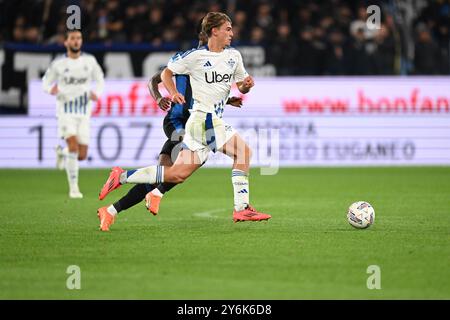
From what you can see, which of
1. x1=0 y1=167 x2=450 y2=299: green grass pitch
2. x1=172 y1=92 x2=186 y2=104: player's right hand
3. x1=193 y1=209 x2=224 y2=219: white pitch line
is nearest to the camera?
x1=0 y1=167 x2=450 y2=299: green grass pitch

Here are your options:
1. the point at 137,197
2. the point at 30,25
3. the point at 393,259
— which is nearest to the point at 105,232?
the point at 137,197

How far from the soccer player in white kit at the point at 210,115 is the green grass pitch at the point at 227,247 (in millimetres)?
483

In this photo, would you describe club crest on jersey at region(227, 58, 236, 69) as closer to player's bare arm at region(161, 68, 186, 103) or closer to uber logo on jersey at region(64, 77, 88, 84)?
player's bare arm at region(161, 68, 186, 103)

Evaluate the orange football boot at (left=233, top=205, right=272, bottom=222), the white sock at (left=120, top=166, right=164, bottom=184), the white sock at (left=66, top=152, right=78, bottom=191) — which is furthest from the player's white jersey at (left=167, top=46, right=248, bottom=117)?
the white sock at (left=66, top=152, right=78, bottom=191)

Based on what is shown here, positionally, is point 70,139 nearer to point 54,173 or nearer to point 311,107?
point 54,173

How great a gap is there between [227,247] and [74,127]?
721 cm

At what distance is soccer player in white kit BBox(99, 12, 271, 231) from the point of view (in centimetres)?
1094

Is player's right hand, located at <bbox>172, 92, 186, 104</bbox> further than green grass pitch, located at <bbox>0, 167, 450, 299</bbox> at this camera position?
Yes

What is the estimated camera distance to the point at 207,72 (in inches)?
438

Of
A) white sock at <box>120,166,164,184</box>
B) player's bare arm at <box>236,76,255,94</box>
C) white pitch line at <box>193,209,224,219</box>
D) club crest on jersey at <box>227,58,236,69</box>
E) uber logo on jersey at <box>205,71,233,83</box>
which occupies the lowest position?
white pitch line at <box>193,209,224,219</box>

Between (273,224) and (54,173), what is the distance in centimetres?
960

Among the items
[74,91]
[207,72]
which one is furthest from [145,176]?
[74,91]

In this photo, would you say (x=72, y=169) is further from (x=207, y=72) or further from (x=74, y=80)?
(x=207, y=72)

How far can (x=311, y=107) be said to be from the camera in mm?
23250
